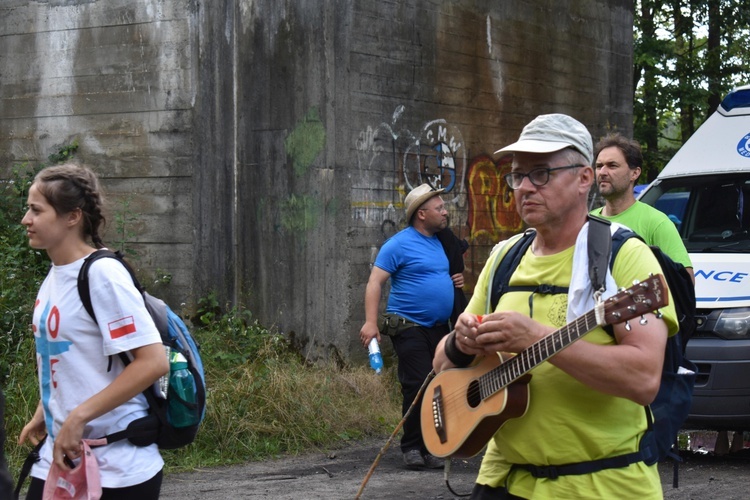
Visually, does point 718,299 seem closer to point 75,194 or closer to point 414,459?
point 414,459

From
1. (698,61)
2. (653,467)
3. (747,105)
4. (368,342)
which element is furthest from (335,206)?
(698,61)

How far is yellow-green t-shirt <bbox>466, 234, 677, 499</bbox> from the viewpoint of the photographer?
10.7ft

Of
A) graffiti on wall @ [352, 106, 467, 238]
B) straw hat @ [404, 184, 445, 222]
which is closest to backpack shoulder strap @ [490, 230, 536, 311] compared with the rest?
straw hat @ [404, 184, 445, 222]

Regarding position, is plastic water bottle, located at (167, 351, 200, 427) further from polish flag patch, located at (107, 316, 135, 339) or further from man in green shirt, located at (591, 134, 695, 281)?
man in green shirt, located at (591, 134, 695, 281)

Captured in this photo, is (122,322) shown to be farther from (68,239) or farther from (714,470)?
(714,470)

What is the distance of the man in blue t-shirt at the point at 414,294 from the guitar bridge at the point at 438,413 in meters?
4.72

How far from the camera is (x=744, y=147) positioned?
947 cm

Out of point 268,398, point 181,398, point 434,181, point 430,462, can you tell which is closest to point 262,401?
point 268,398

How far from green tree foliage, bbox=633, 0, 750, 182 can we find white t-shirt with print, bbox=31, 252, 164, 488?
1734 cm

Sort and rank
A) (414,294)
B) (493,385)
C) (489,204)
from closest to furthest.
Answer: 1. (493,385)
2. (414,294)
3. (489,204)

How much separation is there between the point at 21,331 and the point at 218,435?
1907 mm

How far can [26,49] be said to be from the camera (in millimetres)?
12047

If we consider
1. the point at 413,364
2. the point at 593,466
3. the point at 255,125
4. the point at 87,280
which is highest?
the point at 255,125

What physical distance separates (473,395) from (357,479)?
471cm
